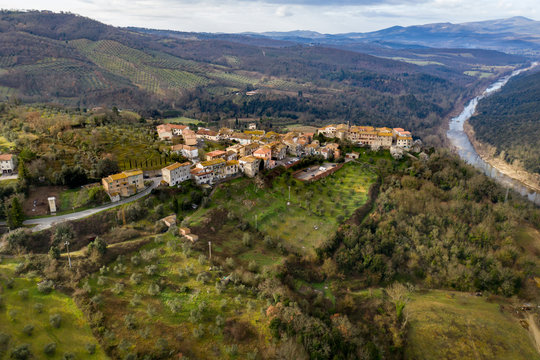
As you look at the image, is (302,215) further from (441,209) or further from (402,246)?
(441,209)

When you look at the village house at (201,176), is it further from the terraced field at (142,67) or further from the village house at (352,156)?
the terraced field at (142,67)

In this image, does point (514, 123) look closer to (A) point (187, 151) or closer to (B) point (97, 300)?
(A) point (187, 151)

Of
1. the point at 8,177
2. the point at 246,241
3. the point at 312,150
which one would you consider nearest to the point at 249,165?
the point at 246,241

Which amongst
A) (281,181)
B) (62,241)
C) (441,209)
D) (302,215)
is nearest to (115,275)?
(62,241)

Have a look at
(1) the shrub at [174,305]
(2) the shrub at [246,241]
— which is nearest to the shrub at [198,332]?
(1) the shrub at [174,305]

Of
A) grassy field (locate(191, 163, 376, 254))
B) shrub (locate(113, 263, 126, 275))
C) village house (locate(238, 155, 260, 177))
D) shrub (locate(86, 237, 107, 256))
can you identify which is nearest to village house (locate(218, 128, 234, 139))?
village house (locate(238, 155, 260, 177))

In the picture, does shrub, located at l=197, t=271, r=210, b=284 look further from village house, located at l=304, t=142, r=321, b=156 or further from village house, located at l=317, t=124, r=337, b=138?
village house, located at l=317, t=124, r=337, b=138
